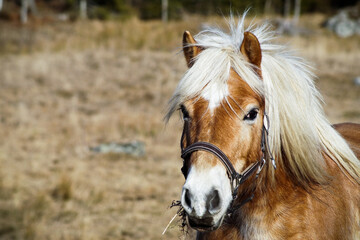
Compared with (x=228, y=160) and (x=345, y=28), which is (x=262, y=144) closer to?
(x=228, y=160)

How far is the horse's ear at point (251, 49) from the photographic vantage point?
2008mm

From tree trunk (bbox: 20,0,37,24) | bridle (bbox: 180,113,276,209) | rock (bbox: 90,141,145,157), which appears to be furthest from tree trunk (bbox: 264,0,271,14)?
bridle (bbox: 180,113,276,209)

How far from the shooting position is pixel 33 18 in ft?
84.1

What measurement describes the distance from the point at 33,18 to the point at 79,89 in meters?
14.5

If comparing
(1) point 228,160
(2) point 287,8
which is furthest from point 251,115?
(2) point 287,8

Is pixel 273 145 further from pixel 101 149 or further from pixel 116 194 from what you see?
pixel 101 149

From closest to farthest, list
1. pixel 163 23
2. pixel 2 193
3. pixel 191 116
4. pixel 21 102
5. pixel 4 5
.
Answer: pixel 191 116 → pixel 2 193 → pixel 21 102 → pixel 163 23 → pixel 4 5

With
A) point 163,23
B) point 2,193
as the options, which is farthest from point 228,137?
point 163,23

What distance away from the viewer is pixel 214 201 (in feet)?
5.64

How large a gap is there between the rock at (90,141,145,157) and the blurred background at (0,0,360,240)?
0.03 meters

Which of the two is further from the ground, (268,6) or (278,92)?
(268,6)

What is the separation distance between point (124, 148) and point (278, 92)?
6544mm

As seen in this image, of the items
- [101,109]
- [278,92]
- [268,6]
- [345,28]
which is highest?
[268,6]

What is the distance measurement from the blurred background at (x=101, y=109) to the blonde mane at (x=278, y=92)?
21.4 inches
